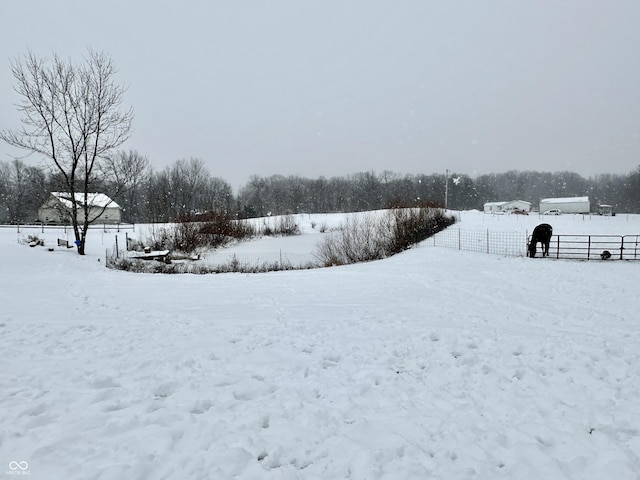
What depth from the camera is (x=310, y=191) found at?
104 meters

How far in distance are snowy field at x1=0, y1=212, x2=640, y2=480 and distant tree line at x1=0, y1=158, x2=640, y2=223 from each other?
42675mm

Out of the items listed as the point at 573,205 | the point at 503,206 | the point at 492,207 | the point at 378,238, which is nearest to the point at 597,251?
the point at 378,238

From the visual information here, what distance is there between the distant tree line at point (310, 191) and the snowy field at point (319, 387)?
42675 millimetres

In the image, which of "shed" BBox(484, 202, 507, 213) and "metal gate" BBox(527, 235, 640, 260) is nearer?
"metal gate" BBox(527, 235, 640, 260)

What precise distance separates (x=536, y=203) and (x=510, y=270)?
413 ft

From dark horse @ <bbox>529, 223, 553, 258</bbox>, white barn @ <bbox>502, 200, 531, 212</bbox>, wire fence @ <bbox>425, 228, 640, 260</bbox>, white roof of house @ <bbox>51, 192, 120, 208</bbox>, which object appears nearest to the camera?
dark horse @ <bbox>529, 223, 553, 258</bbox>

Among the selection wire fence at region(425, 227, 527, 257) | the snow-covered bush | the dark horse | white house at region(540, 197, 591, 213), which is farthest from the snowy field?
white house at region(540, 197, 591, 213)

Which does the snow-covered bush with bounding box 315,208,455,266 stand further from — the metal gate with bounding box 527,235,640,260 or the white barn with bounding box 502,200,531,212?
the white barn with bounding box 502,200,531,212

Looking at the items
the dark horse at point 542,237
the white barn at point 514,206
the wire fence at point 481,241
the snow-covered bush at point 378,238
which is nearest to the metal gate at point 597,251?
the dark horse at point 542,237

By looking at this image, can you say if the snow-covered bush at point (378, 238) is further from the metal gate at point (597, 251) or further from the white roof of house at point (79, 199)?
the white roof of house at point (79, 199)

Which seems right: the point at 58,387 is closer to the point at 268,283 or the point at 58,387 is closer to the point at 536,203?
the point at 268,283

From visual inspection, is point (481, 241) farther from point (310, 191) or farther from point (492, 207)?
point (310, 191)

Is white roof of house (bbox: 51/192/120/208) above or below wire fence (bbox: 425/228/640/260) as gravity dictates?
above

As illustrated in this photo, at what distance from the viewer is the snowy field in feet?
11.2
